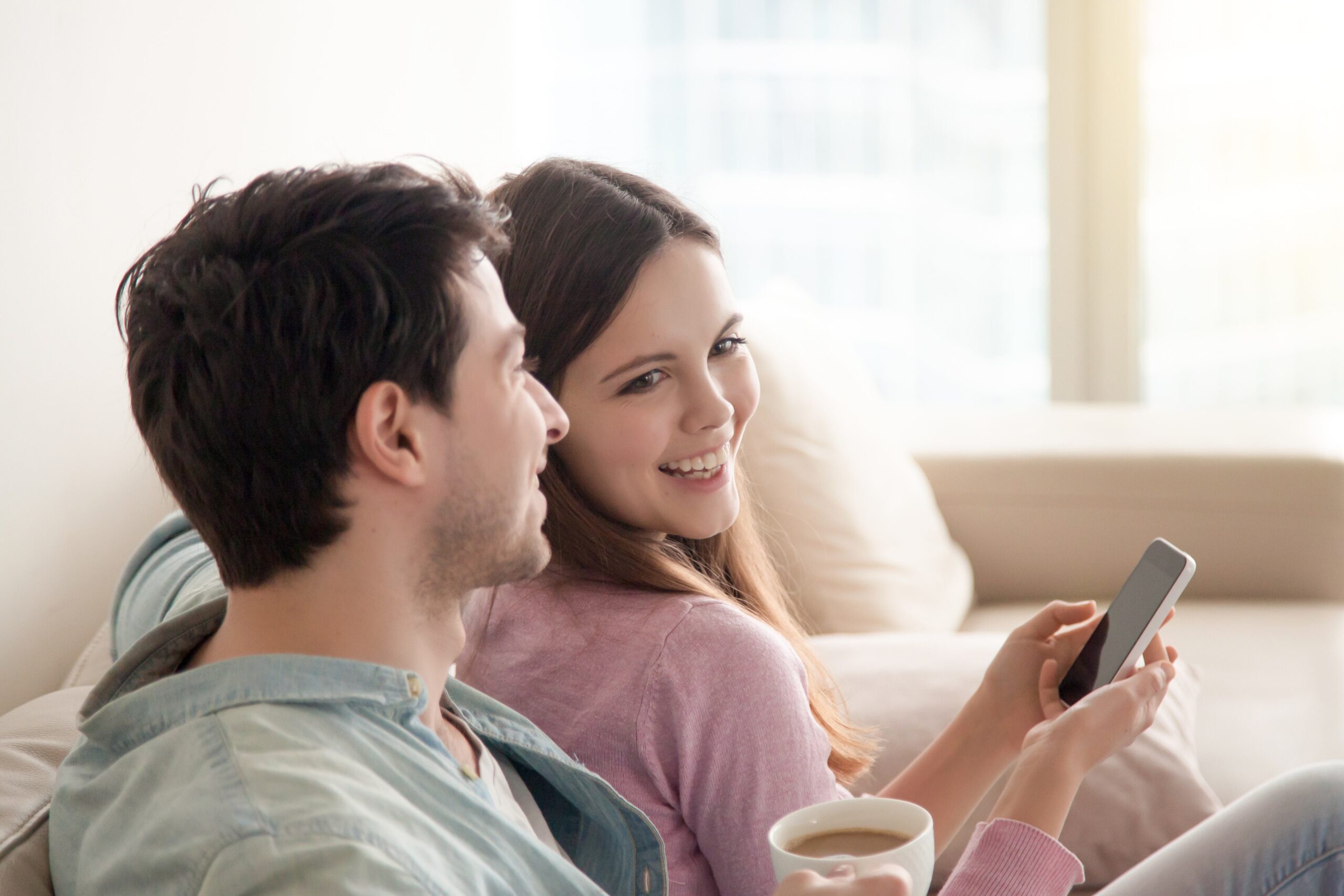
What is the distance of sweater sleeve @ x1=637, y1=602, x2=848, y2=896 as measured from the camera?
0.92 metres

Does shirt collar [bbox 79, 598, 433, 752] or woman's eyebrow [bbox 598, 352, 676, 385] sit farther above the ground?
woman's eyebrow [bbox 598, 352, 676, 385]

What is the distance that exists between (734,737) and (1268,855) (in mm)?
406

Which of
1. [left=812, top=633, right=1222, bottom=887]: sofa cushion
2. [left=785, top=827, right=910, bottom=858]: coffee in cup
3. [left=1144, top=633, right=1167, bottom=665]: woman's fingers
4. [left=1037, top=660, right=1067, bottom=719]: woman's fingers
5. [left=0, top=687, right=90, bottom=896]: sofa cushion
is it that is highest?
[left=0, top=687, right=90, bottom=896]: sofa cushion

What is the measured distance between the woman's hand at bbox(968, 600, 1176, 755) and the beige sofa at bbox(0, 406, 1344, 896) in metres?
0.68

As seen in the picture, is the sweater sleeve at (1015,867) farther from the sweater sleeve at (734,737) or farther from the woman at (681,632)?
the sweater sleeve at (734,737)

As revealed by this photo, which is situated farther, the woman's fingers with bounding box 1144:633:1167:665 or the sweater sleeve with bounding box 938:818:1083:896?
the woman's fingers with bounding box 1144:633:1167:665

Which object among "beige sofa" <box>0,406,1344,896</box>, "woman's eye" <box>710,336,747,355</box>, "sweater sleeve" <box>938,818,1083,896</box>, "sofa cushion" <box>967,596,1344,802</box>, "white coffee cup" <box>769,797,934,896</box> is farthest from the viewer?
"beige sofa" <box>0,406,1344,896</box>

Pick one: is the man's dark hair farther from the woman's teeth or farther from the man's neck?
the woman's teeth

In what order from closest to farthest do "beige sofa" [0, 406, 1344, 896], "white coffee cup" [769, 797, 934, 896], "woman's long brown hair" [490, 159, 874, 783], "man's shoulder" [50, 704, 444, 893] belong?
"man's shoulder" [50, 704, 444, 893] → "white coffee cup" [769, 797, 934, 896] → "woman's long brown hair" [490, 159, 874, 783] → "beige sofa" [0, 406, 1344, 896]

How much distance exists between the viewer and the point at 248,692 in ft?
2.24

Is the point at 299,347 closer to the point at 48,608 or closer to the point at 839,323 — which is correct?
the point at 48,608

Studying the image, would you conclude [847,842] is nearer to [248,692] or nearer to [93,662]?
[248,692]

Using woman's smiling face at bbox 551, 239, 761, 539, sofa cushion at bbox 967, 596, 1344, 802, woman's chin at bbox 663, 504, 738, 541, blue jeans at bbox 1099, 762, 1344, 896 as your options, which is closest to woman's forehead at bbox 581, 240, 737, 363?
woman's smiling face at bbox 551, 239, 761, 539

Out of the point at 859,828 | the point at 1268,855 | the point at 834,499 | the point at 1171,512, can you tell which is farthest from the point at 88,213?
the point at 1171,512
